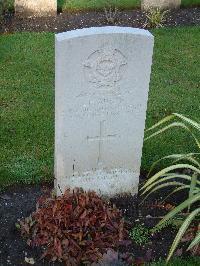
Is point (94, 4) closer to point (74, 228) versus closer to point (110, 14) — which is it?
point (110, 14)

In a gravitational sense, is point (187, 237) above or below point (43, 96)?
below

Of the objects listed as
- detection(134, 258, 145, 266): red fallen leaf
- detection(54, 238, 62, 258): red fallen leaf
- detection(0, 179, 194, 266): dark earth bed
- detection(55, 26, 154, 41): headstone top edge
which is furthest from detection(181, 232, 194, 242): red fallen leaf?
detection(55, 26, 154, 41): headstone top edge

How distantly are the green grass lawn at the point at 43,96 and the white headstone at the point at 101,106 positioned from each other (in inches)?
29.5

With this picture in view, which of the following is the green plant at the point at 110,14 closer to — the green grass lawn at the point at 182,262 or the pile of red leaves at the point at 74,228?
the pile of red leaves at the point at 74,228

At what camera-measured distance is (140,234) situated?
477 cm

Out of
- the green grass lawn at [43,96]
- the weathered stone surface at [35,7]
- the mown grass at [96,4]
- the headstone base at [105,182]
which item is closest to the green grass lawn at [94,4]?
the mown grass at [96,4]

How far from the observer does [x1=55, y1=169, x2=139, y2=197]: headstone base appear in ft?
15.9

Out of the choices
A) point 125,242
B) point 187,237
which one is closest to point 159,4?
point 187,237

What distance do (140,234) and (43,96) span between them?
2771 millimetres

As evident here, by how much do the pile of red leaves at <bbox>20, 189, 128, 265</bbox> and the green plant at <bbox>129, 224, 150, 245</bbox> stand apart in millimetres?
84

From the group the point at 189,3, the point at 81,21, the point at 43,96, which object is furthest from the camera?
the point at 189,3

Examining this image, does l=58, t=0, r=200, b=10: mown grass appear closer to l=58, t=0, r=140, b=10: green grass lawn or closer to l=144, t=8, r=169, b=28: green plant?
l=58, t=0, r=140, b=10: green grass lawn

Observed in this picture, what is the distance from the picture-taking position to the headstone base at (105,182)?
4.84 meters

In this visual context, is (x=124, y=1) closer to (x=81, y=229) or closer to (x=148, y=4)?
(x=148, y=4)
